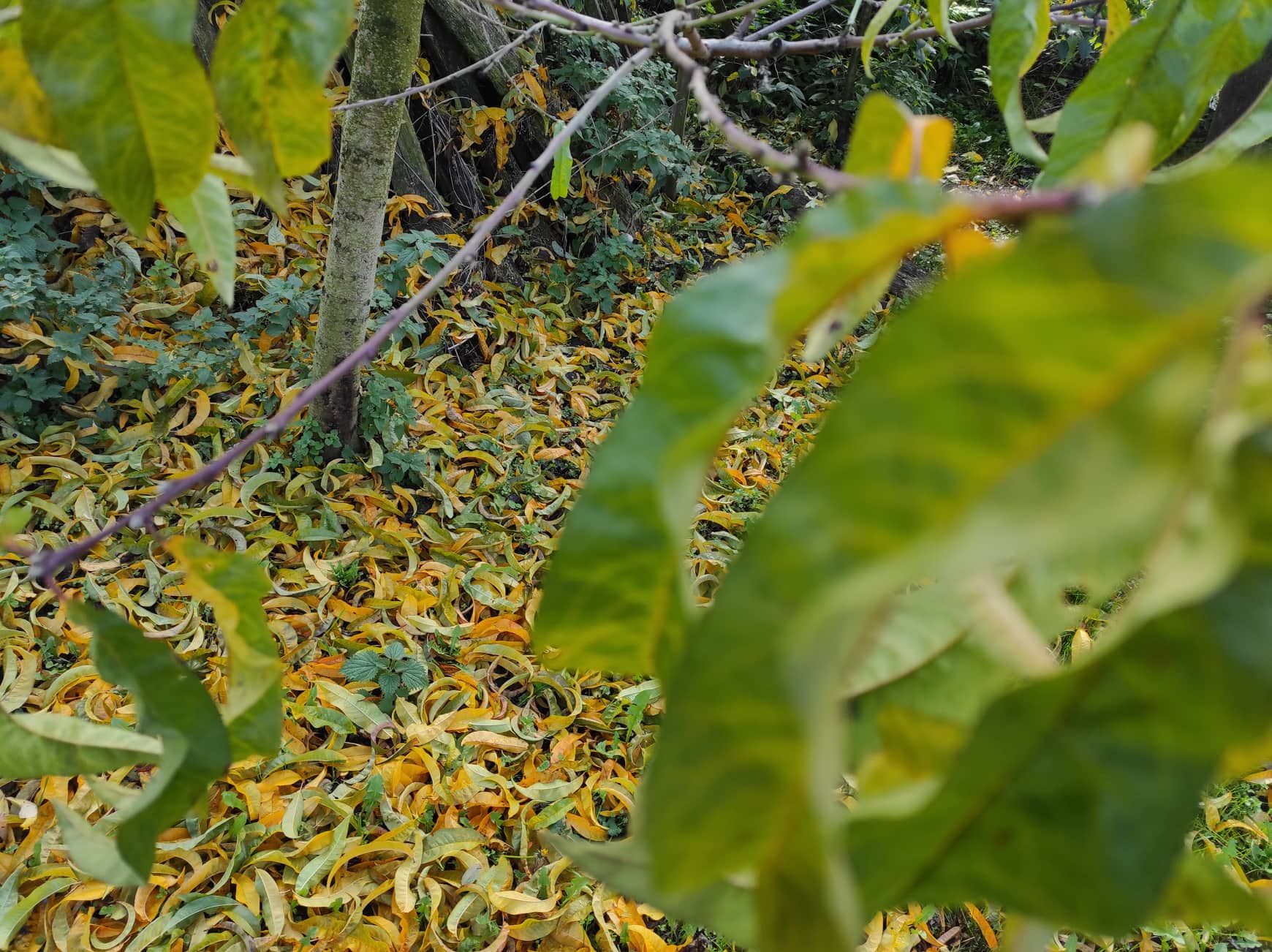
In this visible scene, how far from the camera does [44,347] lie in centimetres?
166

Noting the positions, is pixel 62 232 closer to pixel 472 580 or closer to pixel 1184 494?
pixel 472 580

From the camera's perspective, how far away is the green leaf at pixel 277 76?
0.88 ft

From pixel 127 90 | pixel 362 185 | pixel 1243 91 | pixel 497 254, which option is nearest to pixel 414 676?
pixel 362 185

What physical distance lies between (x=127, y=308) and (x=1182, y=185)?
2.19 meters

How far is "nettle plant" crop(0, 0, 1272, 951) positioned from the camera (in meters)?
0.11

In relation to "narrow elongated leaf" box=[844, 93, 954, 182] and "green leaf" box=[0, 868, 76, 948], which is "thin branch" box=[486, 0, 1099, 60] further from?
"green leaf" box=[0, 868, 76, 948]

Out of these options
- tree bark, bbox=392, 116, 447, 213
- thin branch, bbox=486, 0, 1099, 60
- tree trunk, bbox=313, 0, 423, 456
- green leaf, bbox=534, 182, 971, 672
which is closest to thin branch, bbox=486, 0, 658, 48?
thin branch, bbox=486, 0, 1099, 60

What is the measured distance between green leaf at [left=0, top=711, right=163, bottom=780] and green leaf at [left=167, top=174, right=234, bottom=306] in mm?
183

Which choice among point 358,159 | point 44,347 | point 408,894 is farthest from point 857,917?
point 44,347

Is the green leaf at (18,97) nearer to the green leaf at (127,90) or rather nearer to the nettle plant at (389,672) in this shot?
the green leaf at (127,90)

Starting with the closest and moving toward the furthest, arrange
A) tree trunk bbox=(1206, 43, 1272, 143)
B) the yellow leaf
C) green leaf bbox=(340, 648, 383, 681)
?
green leaf bbox=(340, 648, 383, 681) → tree trunk bbox=(1206, 43, 1272, 143) → the yellow leaf

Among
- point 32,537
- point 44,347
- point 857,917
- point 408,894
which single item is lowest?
point 408,894

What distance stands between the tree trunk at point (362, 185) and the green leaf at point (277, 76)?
3.85 feet

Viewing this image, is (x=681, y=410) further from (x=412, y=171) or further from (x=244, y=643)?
(x=412, y=171)
